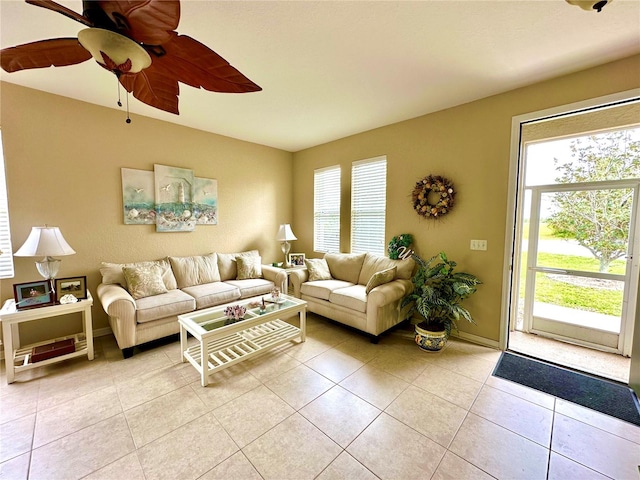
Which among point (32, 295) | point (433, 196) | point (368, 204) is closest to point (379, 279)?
point (433, 196)

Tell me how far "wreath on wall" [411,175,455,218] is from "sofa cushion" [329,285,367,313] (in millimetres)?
1284

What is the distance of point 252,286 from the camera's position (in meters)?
3.58

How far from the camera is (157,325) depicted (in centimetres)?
269

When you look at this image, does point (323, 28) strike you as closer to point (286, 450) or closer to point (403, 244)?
point (403, 244)

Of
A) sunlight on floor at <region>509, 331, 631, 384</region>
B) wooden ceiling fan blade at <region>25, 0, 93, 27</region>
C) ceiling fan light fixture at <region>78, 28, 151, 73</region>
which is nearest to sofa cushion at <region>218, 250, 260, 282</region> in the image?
ceiling fan light fixture at <region>78, 28, 151, 73</region>

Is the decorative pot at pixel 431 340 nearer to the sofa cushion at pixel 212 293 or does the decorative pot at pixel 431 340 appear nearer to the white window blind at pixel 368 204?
the white window blind at pixel 368 204

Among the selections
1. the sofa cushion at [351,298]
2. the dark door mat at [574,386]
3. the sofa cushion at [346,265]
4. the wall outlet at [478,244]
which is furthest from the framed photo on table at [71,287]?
the wall outlet at [478,244]

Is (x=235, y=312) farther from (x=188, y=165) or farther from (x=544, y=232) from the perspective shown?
(x=544, y=232)

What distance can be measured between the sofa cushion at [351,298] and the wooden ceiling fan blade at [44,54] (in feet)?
9.20

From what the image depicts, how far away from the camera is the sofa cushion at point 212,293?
3062 millimetres

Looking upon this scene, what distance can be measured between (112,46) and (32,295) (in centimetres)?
254

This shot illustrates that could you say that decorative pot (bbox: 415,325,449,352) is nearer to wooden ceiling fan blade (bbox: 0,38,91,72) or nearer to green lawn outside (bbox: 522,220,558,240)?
green lawn outside (bbox: 522,220,558,240)

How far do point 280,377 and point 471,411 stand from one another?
4.92ft

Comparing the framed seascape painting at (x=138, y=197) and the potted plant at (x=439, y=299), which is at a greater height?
the framed seascape painting at (x=138, y=197)
